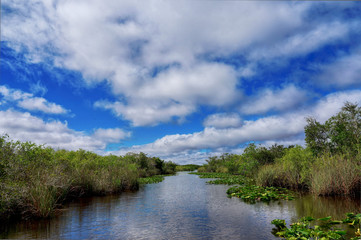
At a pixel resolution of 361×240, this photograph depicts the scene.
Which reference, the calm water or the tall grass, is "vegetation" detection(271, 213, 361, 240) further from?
the tall grass

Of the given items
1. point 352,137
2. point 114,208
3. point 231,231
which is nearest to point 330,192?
point 352,137

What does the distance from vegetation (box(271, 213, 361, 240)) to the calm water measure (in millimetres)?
643

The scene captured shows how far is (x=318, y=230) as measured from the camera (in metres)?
9.41

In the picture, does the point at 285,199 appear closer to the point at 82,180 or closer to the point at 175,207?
the point at 175,207

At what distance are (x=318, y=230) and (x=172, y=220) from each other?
763 centimetres

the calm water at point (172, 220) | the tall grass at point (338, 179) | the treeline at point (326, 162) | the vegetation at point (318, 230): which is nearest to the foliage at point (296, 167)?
the treeline at point (326, 162)

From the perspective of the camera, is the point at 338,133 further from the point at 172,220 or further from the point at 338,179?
the point at 172,220

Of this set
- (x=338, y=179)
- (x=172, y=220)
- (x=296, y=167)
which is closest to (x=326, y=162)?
(x=338, y=179)

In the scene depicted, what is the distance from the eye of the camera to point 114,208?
1706cm

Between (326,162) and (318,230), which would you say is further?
(326,162)

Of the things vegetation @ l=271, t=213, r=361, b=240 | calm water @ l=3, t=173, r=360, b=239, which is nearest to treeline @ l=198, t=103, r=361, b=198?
calm water @ l=3, t=173, r=360, b=239

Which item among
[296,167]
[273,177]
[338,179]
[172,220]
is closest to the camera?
[172,220]

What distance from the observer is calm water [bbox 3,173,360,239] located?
10.7 m

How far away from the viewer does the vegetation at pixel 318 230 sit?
884 centimetres
